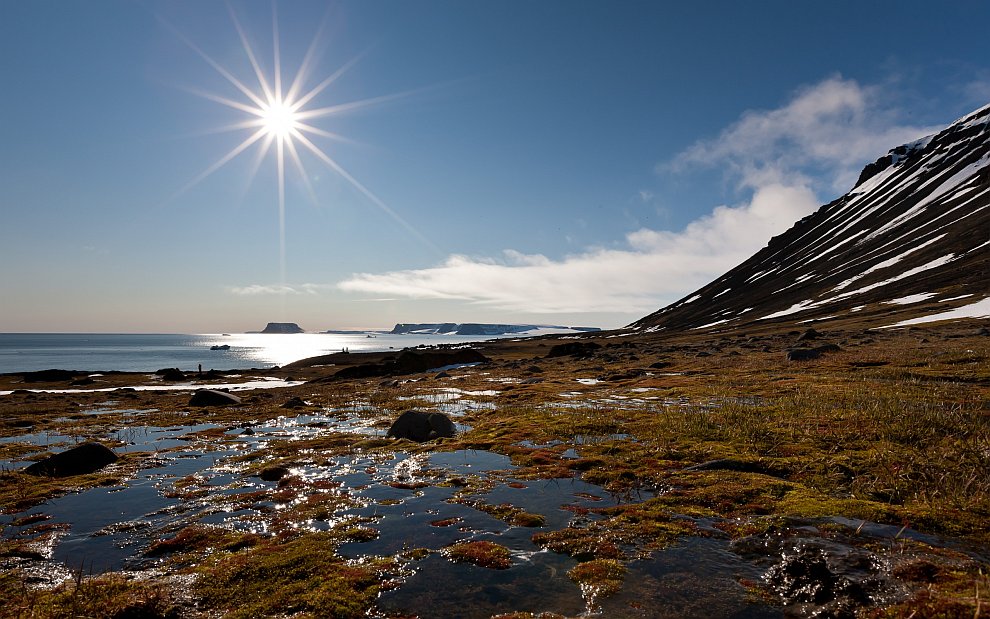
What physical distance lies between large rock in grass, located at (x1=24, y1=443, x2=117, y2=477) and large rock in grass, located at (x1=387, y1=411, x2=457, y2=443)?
13.0m

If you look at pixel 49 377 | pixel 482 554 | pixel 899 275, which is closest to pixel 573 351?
pixel 482 554

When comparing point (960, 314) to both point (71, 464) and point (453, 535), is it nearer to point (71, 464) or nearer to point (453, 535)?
point (453, 535)

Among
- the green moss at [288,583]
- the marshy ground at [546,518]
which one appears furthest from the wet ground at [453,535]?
the green moss at [288,583]

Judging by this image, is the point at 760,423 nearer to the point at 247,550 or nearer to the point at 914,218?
the point at 247,550

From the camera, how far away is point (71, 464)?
19500 mm

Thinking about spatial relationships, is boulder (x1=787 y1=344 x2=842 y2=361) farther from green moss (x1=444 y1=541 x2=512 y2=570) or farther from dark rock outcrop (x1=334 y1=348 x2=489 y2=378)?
dark rock outcrop (x1=334 y1=348 x2=489 y2=378)

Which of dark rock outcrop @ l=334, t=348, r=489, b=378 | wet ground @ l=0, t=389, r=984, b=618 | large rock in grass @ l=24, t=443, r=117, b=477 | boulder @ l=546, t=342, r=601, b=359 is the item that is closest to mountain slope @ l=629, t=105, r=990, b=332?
boulder @ l=546, t=342, r=601, b=359

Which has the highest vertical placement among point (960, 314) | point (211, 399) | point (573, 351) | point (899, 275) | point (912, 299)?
point (899, 275)

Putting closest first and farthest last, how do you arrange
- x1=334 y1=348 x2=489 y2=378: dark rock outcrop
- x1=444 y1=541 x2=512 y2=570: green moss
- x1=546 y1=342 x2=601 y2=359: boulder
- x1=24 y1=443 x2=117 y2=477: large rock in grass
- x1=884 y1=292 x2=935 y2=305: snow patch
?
x1=444 y1=541 x2=512 y2=570: green moss < x1=24 y1=443 x2=117 y2=477: large rock in grass < x1=334 y1=348 x2=489 y2=378: dark rock outcrop < x1=546 y1=342 x2=601 y2=359: boulder < x1=884 y1=292 x2=935 y2=305: snow patch

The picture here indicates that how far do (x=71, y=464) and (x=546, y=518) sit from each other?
2080 cm

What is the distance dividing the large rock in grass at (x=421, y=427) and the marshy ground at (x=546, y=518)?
1.23m

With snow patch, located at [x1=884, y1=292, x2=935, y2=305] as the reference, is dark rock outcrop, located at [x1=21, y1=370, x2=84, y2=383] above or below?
below

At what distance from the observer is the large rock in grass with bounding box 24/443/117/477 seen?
19.2 m

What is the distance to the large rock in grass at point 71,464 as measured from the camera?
1925cm
